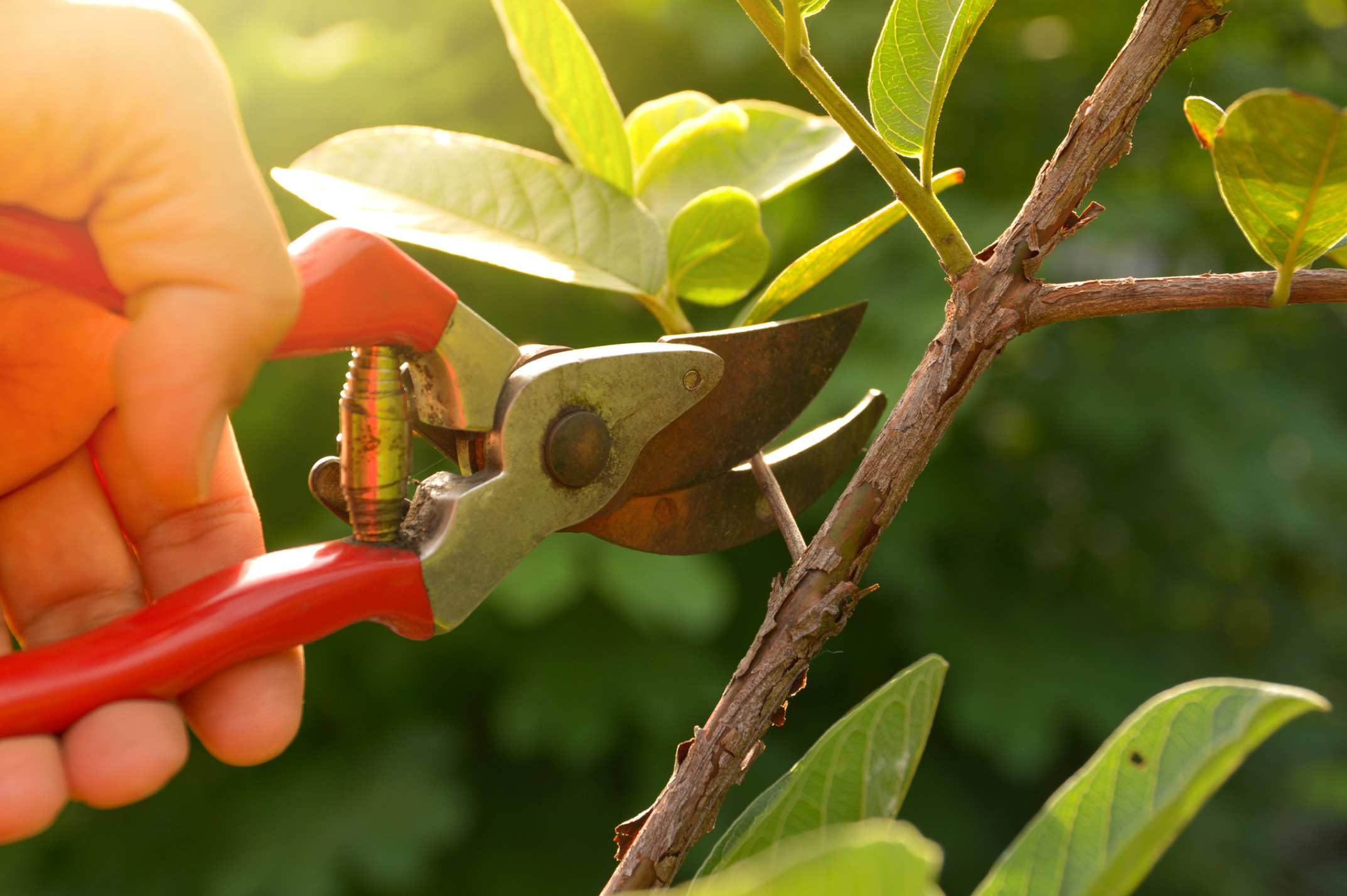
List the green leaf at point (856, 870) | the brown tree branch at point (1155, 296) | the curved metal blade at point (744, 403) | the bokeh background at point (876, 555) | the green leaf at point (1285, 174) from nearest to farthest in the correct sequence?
the green leaf at point (856, 870) < the green leaf at point (1285, 174) < the brown tree branch at point (1155, 296) < the curved metal blade at point (744, 403) < the bokeh background at point (876, 555)

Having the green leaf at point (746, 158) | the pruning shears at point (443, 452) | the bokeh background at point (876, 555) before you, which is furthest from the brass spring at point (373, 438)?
the bokeh background at point (876, 555)

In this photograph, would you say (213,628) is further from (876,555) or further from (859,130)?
(876,555)

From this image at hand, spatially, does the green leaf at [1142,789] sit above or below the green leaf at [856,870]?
below

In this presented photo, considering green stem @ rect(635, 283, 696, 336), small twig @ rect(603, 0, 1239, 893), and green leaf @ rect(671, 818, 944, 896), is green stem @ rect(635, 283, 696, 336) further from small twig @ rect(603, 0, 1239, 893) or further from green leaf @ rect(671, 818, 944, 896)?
green leaf @ rect(671, 818, 944, 896)

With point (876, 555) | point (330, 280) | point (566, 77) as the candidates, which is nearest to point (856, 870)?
point (330, 280)

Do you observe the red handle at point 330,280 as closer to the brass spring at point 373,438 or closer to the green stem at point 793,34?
the brass spring at point 373,438

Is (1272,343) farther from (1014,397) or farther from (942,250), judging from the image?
(942,250)

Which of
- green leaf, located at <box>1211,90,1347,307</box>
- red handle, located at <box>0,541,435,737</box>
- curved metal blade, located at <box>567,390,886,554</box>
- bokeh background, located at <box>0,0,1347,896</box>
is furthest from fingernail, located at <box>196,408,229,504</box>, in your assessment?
bokeh background, located at <box>0,0,1347,896</box>

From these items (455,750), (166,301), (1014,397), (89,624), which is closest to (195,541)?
(89,624)
